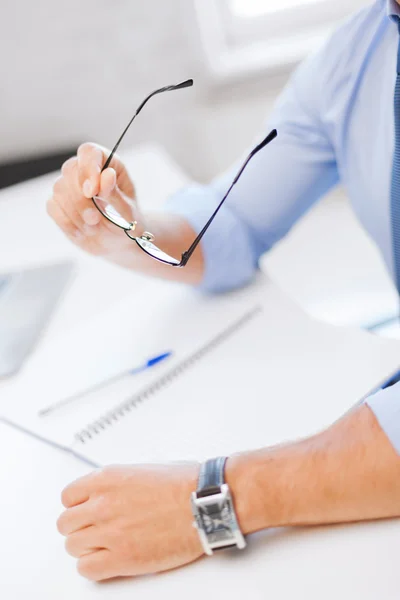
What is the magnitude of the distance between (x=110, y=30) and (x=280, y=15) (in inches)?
16.4

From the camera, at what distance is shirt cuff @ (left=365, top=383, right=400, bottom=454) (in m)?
0.56

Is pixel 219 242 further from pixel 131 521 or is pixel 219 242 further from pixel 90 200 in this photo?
pixel 131 521

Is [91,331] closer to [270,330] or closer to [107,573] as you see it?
[270,330]

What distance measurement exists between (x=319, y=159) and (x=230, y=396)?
1.33 feet

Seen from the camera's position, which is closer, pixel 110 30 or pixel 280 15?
pixel 110 30

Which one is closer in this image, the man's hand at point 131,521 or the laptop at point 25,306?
the man's hand at point 131,521

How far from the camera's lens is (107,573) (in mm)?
548

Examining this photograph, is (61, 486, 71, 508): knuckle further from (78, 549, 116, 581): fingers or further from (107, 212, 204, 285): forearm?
(107, 212, 204, 285): forearm

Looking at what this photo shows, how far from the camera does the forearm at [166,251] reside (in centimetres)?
74

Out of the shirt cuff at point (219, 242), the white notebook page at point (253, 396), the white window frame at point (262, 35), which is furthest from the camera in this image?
the white window frame at point (262, 35)

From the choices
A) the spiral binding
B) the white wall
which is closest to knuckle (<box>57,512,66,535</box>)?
the spiral binding

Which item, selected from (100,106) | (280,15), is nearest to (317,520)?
(100,106)

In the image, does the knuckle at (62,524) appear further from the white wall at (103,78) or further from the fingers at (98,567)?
the white wall at (103,78)

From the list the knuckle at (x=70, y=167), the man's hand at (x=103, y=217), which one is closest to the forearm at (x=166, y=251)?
the man's hand at (x=103, y=217)
